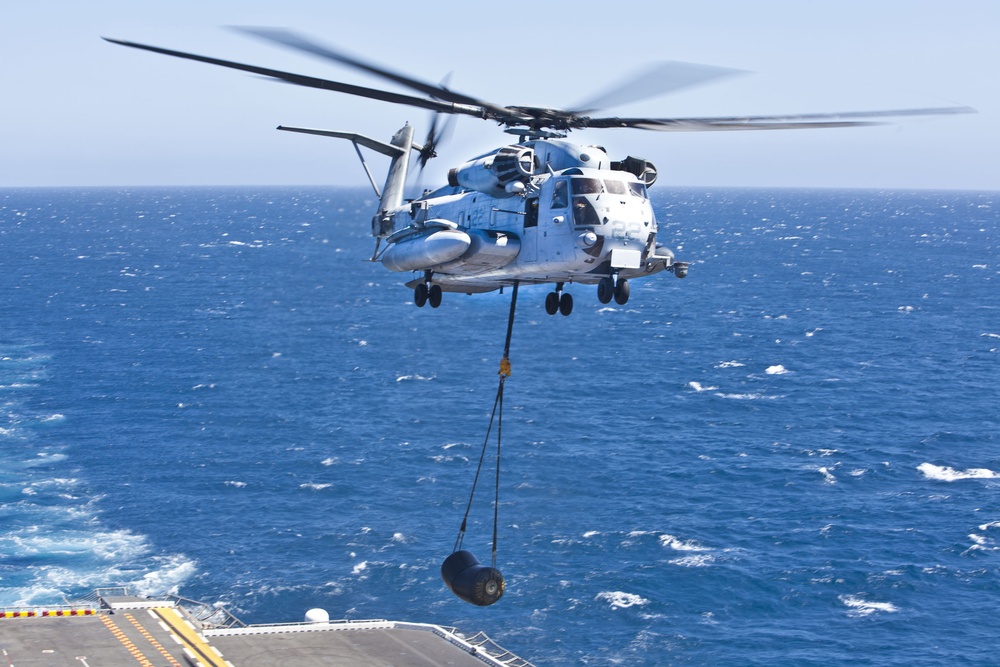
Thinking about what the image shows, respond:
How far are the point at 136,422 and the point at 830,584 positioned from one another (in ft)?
215

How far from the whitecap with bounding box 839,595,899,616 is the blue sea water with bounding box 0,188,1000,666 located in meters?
0.17

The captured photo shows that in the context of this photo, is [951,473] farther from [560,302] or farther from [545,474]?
[560,302]

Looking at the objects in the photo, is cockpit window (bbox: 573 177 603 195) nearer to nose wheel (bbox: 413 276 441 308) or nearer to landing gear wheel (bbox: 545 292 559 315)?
landing gear wheel (bbox: 545 292 559 315)

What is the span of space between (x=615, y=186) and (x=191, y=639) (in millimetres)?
42537

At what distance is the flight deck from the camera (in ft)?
202

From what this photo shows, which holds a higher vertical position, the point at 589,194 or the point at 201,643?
the point at 589,194

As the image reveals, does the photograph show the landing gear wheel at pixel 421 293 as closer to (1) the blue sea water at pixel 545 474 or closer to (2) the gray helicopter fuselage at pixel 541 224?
(2) the gray helicopter fuselage at pixel 541 224

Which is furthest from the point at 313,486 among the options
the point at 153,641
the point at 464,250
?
the point at 464,250

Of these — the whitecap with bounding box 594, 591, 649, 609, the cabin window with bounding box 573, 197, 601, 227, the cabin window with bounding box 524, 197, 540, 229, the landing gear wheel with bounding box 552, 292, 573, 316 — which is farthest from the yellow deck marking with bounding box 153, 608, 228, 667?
the cabin window with bounding box 573, 197, 601, 227

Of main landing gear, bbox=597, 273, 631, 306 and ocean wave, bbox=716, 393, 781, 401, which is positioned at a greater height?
main landing gear, bbox=597, 273, 631, 306

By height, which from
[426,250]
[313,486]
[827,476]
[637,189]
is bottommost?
[313,486]

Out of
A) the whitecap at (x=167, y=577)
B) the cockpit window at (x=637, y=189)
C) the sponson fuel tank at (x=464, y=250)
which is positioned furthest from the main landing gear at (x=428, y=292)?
the whitecap at (x=167, y=577)

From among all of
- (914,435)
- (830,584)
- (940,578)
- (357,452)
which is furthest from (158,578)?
(914,435)

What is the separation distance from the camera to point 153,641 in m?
64.1
